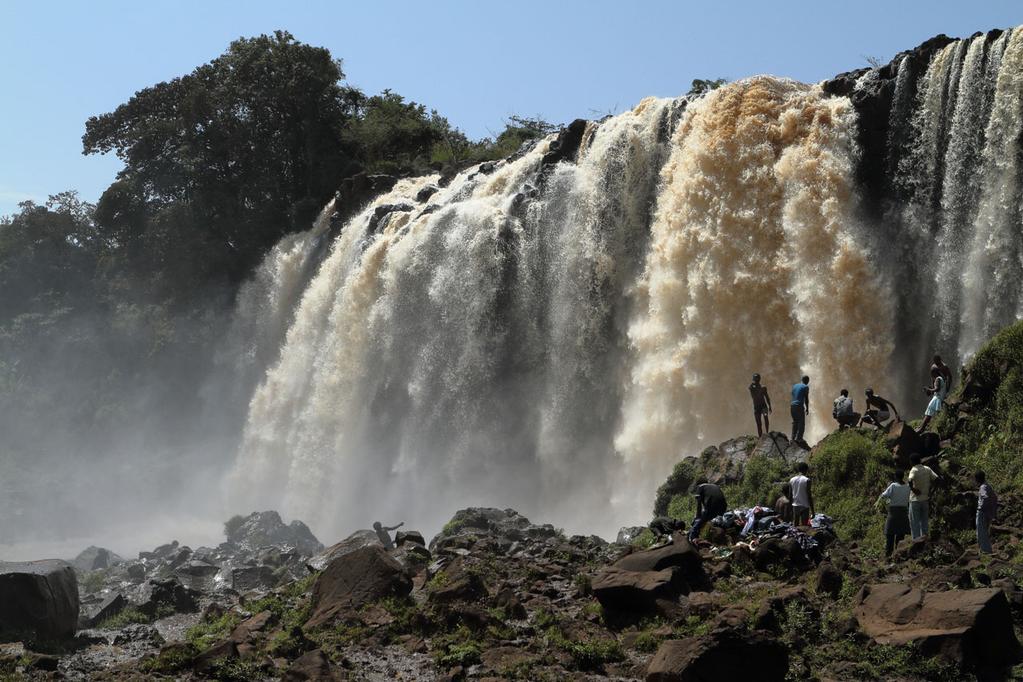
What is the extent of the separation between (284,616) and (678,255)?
496 inches

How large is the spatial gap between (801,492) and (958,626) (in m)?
4.89

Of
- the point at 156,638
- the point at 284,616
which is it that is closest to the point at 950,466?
the point at 284,616

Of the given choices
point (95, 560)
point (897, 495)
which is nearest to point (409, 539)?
point (897, 495)

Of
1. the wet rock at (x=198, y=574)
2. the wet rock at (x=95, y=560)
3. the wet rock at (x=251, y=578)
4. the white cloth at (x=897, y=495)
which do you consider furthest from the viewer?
the wet rock at (x=95, y=560)

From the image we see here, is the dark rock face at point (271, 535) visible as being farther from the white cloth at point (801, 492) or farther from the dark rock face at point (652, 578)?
the dark rock face at point (652, 578)

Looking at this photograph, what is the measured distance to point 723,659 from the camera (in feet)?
37.6

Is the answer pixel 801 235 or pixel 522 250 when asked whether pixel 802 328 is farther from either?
pixel 522 250

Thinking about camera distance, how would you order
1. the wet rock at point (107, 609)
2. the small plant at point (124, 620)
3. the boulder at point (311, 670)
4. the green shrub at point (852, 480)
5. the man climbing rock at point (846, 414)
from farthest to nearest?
the wet rock at point (107, 609) → the small plant at point (124, 620) → the man climbing rock at point (846, 414) → the green shrub at point (852, 480) → the boulder at point (311, 670)

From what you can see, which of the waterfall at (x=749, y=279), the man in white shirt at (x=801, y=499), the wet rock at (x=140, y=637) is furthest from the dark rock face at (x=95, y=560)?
the man in white shirt at (x=801, y=499)

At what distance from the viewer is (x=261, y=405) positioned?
39.4 metres

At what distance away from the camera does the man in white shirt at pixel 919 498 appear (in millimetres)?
14883

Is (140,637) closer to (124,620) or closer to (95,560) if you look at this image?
(124,620)

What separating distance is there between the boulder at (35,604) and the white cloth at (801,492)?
35.3ft

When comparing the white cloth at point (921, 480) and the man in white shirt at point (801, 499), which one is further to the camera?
the man in white shirt at point (801, 499)
